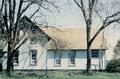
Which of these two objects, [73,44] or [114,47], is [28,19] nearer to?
[73,44]

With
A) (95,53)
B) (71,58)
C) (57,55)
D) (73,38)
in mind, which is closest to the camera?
(57,55)

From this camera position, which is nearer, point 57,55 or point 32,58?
point 32,58

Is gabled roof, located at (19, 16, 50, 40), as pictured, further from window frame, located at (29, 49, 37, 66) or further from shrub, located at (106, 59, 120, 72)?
shrub, located at (106, 59, 120, 72)

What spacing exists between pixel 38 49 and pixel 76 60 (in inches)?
233

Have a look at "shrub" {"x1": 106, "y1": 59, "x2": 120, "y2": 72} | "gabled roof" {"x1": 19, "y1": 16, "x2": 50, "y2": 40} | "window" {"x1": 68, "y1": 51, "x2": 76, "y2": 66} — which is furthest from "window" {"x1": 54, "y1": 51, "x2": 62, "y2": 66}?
"gabled roof" {"x1": 19, "y1": 16, "x2": 50, "y2": 40}

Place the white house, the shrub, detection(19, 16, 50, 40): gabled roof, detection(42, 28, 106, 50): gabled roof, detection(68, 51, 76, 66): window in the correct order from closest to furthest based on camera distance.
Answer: detection(19, 16, 50, 40): gabled roof → the shrub → the white house → detection(68, 51, 76, 66): window → detection(42, 28, 106, 50): gabled roof

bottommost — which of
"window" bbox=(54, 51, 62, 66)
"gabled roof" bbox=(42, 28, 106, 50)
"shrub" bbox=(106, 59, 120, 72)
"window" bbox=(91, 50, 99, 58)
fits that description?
"shrub" bbox=(106, 59, 120, 72)

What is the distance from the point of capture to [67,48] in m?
60.7

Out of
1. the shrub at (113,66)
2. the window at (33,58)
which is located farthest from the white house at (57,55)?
the shrub at (113,66)

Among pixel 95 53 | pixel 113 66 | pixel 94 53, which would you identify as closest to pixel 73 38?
pixel 94 53

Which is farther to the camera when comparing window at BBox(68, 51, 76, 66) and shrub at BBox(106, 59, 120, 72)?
window at BBox(68, 51, 76, 66)

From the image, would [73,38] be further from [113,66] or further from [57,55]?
[113,66]

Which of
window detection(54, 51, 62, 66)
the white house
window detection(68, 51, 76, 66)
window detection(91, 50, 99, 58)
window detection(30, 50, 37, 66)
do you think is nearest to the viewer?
the white house

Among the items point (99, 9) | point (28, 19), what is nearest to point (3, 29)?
point (28, 19)
